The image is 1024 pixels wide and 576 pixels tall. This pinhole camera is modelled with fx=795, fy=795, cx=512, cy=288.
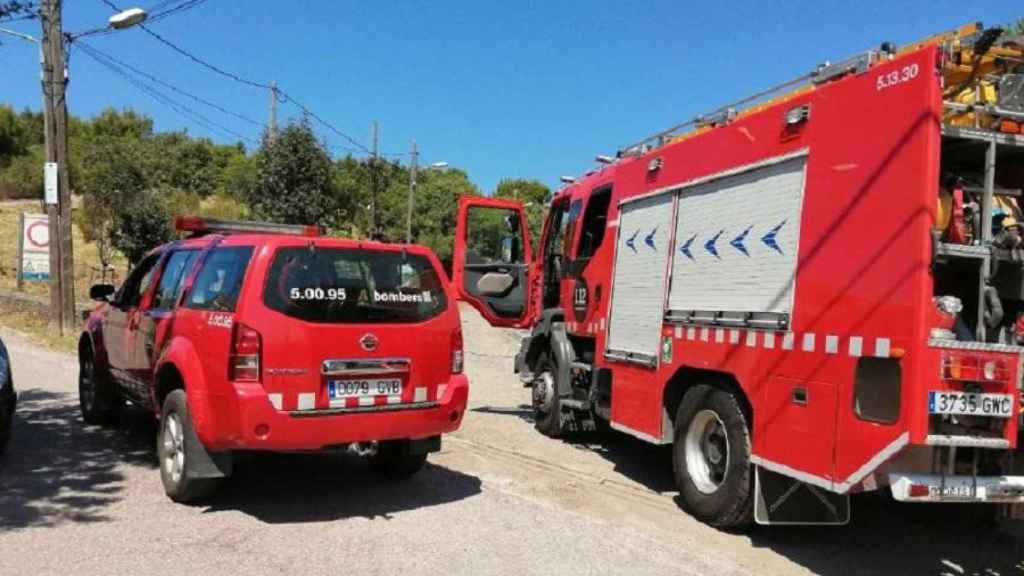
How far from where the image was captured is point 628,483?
23.2 ft

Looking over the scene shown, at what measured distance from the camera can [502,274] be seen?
1020cm

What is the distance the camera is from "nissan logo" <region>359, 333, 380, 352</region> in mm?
5488

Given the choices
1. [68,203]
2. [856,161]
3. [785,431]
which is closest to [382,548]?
[785,431]

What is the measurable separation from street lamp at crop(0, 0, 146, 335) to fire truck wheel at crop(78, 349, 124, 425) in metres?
9.04

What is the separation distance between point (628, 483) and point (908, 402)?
3389 millimetres

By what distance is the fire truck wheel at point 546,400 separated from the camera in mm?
8789

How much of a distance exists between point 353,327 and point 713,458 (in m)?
2.84

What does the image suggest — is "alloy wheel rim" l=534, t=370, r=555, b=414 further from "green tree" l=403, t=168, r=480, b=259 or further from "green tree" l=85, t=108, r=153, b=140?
"green tree" l=85, t=108, r=153, b=140

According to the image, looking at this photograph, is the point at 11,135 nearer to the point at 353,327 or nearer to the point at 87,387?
the point at 87,387

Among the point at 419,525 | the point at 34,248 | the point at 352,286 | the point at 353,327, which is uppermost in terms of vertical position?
the point at 34,248

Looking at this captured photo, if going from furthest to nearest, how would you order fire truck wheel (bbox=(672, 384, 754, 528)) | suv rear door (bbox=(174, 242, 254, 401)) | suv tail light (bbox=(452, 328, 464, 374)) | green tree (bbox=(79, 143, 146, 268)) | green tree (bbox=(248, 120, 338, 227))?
green tree (bbox=(79, 143, 146, 268)), green tree (bbox=(248, 120, 338, 227)), suv tail light (bbox=(452, 328, 464, 374)), fire truck wheel (bbox=(672, 384, 754, 528)), suv rear door (bbox=(174, 242, 254, 401))

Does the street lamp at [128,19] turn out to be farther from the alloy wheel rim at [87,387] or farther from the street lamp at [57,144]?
the alloy wheel rim at [87,387]

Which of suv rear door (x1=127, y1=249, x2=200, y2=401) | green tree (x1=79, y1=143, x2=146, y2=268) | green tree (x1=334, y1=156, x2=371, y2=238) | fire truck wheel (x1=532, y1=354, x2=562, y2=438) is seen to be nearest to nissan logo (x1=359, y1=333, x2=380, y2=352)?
suv rear door (x1=127, y1=249, x2=200, y2=401)

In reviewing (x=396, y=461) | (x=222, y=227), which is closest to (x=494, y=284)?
(x=222, y=227)
